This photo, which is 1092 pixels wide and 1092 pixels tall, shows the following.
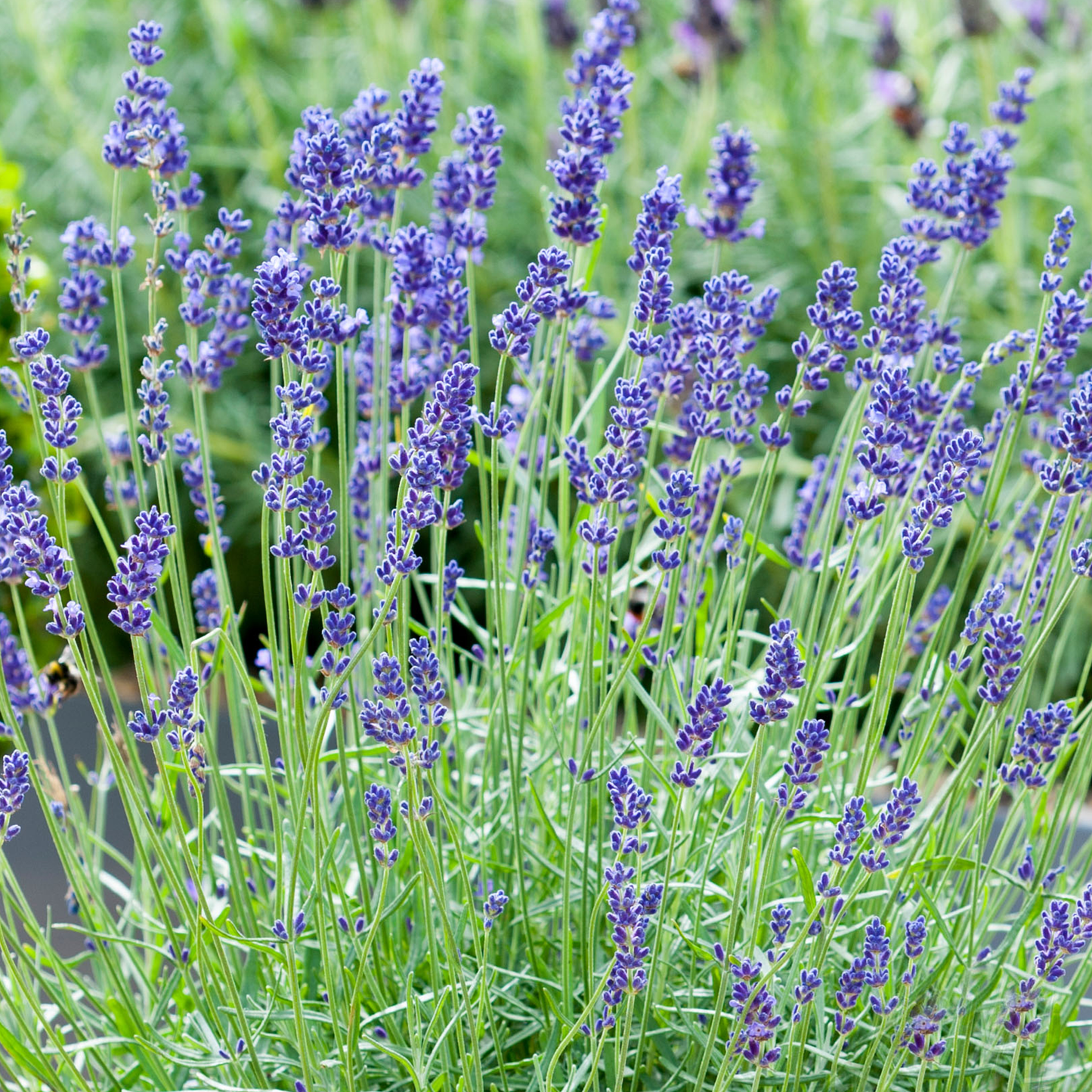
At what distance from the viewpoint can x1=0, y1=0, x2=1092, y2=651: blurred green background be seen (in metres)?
3.32

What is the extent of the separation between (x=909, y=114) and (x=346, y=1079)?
7.89ft

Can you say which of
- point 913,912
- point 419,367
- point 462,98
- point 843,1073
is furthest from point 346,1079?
point 462,98

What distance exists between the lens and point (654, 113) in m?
4.11

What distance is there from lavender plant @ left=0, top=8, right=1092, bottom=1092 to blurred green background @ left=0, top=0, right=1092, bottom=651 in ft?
6.02

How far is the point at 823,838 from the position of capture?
1281 mm

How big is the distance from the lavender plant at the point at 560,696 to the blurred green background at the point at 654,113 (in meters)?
1.83

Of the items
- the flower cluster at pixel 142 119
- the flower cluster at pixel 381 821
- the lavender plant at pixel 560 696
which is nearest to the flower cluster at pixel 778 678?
the lavender plant at pixel 560 696

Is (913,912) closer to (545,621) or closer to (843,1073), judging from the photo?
(843,1073)

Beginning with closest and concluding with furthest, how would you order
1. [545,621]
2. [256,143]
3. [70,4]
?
[545,621]
[256,143]
[70,4]

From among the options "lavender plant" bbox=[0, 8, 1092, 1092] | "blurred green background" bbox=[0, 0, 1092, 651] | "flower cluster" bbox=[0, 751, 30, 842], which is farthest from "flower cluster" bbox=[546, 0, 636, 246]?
"blurred green background" bbox=[0, 0, 1092, 651]

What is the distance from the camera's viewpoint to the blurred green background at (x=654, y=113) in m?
3.32

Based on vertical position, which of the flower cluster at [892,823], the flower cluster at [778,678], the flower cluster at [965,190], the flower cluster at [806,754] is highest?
the flower cluster at [965,190]

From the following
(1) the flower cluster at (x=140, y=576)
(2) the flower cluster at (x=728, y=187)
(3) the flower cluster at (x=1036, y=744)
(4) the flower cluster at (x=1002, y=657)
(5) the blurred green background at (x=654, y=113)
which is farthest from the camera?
(5) the blurred green background at (x=654, y=113)

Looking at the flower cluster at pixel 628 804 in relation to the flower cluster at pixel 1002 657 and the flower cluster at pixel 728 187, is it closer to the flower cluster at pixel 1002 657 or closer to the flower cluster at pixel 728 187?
the flower cluster at pixel 1002 657
